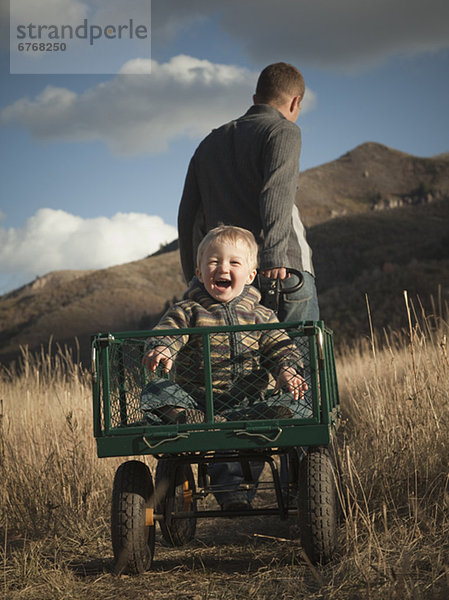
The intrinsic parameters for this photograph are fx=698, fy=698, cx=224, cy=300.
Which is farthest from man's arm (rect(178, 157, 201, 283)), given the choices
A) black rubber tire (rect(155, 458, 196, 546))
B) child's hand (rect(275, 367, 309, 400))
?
child's hand (rect(275, 367, 309, 400))

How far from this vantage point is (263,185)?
13.3ft

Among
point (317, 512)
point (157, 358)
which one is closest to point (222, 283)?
point (157, 358)

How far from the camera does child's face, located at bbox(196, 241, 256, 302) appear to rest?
11.5ft

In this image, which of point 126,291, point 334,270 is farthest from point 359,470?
point 126,291

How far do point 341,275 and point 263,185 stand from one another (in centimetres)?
3475

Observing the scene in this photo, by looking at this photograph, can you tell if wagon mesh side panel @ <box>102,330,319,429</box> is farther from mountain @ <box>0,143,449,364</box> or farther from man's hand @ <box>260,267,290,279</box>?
mountain @ <box>0,143,449,364</box>

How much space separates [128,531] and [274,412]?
2.63 feet

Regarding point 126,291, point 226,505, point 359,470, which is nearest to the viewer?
point 226,505

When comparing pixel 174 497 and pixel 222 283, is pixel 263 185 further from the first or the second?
pixel 174 497

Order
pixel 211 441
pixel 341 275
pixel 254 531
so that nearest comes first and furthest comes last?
pixel 211 441, pixel 254 531, pixel 341 275

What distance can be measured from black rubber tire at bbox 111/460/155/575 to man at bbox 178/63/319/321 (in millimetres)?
1378

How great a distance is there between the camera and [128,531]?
2967 mm

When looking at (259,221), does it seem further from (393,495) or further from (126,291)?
(126,291)

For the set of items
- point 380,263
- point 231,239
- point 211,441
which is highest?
point 380,263
